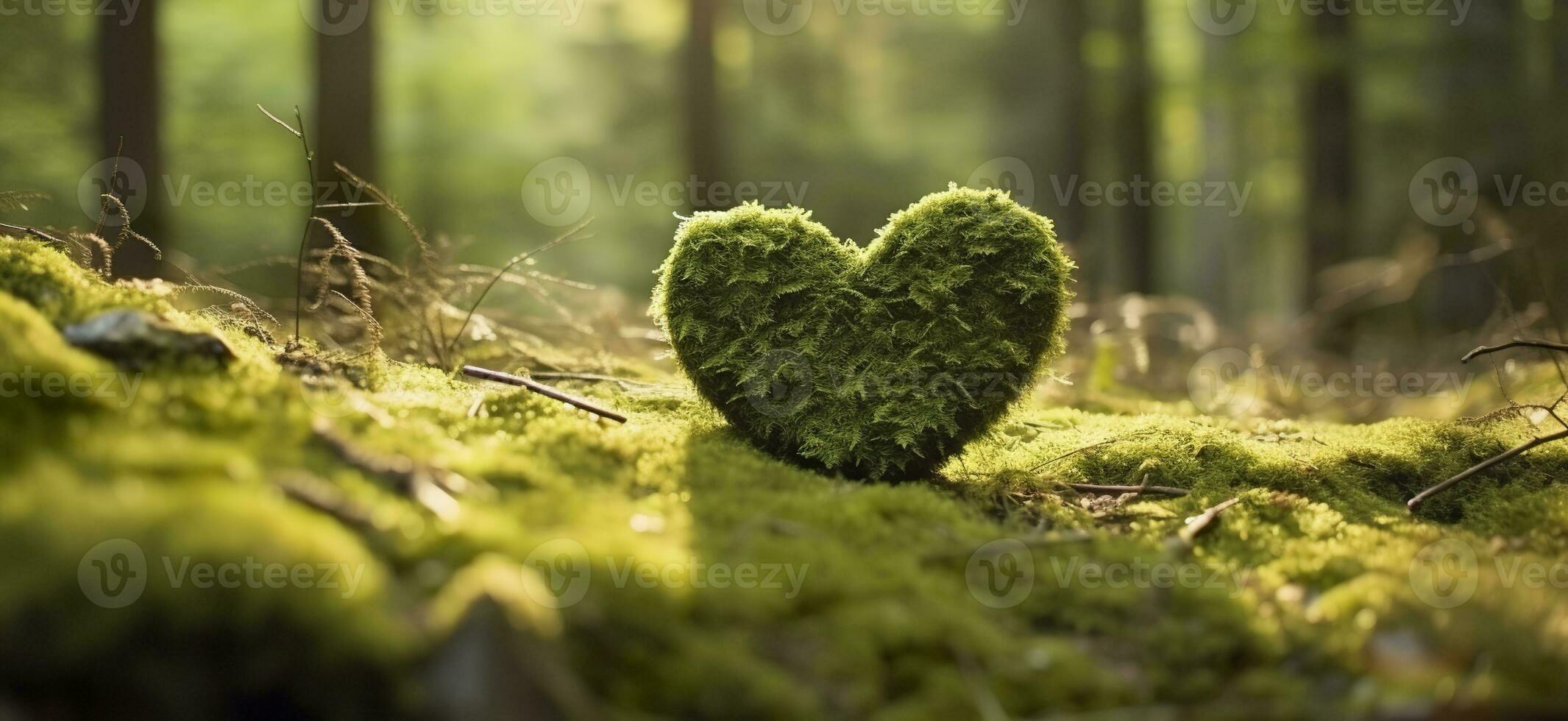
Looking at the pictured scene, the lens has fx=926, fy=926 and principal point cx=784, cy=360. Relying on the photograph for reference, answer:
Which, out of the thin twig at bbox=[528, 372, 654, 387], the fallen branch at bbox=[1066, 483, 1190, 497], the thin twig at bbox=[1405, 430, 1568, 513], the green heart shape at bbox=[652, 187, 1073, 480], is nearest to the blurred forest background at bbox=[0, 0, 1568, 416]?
the thin twig at bbox=[1405, 430, 1568, 513]

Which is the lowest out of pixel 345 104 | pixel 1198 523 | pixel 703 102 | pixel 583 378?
pixel 583 378

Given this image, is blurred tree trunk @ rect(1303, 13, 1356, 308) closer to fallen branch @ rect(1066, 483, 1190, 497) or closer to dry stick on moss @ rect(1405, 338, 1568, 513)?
dry stick on moss @ rect(1405, 338, 1568, 513)

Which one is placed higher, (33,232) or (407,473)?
(33,232)

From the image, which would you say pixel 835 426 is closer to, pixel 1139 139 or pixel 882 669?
pixel 882 669

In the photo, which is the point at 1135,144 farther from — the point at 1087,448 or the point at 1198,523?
the point at 1198,523

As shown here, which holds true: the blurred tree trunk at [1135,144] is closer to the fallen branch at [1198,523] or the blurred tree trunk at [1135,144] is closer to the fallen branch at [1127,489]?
the fallen branch at [1127,489]

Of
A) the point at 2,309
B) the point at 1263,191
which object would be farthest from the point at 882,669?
the point at 1263,191

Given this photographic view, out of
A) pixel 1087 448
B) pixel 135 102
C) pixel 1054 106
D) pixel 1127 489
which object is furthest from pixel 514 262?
pixel 1054 106
